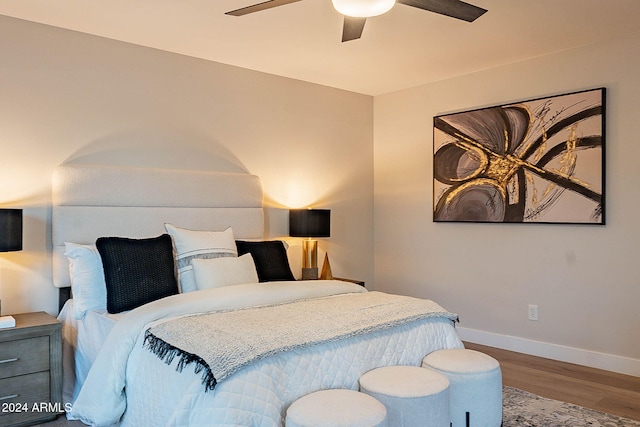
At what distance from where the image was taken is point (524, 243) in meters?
4.38

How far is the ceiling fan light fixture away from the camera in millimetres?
2402

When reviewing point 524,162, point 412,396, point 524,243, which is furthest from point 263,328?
point 524,162

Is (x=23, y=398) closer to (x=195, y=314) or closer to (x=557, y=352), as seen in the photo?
(x=195, y=314)

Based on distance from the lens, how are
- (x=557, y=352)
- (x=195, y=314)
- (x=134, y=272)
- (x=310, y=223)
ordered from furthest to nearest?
(x=310, y=223)
(x=557, y=352)
(x=134, y=272)
(x=195, y=314)

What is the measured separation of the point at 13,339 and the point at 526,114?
411 cm

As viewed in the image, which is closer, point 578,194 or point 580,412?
point 580,412

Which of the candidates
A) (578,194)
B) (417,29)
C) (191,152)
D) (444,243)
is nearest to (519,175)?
(578,194)

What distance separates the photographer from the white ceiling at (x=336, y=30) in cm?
319

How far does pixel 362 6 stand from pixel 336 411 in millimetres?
1842

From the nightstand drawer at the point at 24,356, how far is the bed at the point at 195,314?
0.22 metres

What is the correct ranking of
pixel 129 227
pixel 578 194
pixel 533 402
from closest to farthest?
pixel 533 402, pixel 129 227, pixel 578 194

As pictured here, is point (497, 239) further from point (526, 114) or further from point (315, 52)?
point (315, 52)

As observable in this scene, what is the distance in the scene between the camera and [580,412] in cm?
307

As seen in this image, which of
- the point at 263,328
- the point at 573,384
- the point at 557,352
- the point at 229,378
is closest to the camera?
the point at 229,378
